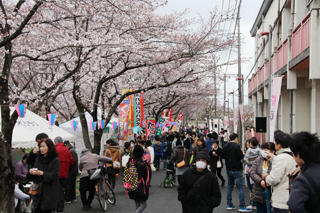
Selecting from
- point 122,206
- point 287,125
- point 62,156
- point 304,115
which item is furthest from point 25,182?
point 287,125

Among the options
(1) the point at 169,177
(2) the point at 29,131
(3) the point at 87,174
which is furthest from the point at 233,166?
(2) the point at 29,131

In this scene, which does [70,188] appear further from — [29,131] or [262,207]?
[262,207]

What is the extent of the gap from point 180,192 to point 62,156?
4.08 meters

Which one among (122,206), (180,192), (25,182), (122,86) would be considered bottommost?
(122,206)

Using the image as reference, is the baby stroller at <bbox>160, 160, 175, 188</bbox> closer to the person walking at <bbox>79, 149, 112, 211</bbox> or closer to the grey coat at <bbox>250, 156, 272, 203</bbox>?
the person walking at <bbox>79, 149, 112, 211</bbox>

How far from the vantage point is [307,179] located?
2807 millimetres

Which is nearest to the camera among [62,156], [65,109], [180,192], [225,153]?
[180,192]

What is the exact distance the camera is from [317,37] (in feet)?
28.2

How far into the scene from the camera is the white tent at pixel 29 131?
31.3 feet

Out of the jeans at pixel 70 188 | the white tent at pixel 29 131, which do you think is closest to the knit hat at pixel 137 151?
the jeans at pixel 70 188

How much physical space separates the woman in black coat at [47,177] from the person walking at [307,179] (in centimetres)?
375

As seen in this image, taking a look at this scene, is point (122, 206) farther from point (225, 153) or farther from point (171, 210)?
point (225, 153)

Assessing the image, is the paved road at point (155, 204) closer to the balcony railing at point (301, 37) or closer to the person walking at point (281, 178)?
the person walking at point (281, 178)

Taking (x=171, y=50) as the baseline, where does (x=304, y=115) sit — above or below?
below
